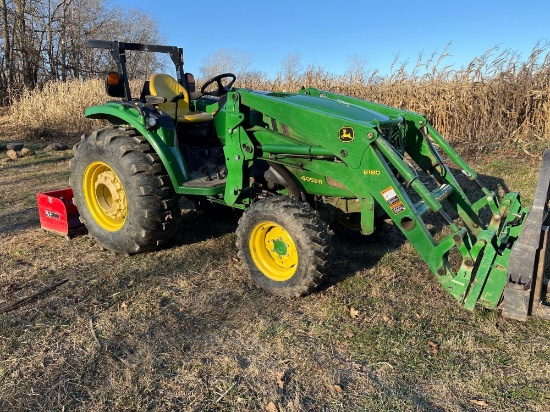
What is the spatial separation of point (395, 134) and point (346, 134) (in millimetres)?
720

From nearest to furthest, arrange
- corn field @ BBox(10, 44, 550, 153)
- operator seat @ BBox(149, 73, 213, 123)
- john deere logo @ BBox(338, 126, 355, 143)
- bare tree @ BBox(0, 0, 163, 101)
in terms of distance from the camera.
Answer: john deere logo @ BBox(338, 126, 355, 143), operator seat @ BBox(149, 73, 213, 123), corn field @ BBox(10, 44, 550, 153), bare tree @ BBox(0, 0, 163, 101)

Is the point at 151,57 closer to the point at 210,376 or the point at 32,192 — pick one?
the point at 32,192

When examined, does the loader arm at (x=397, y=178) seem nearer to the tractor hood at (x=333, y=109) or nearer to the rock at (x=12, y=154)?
the tractor hood at (x=333, y=109)

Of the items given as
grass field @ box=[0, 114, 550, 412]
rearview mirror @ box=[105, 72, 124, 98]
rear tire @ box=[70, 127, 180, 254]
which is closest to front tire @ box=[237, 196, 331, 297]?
grass field @ box=[0, 114, 550, 412]

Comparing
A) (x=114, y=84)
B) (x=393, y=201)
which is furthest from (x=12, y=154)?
(x=393, y=201)

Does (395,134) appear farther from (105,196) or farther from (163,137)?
(105,196)

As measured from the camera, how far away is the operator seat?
15.1ft

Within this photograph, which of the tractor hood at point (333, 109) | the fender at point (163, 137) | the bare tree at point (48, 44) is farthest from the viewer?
the bare tree at point (48, 44)

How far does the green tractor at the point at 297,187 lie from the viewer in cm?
304

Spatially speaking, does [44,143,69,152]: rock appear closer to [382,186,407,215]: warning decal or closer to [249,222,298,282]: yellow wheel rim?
[249,222,298,282]: yellow wheel rim

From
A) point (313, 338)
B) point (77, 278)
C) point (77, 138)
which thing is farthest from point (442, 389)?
point (77, 138)

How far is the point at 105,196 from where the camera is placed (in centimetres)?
461

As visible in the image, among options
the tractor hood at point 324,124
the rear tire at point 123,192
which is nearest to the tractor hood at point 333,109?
the tractor hood at point 324,124

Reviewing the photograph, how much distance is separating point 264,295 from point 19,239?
9.82ft
